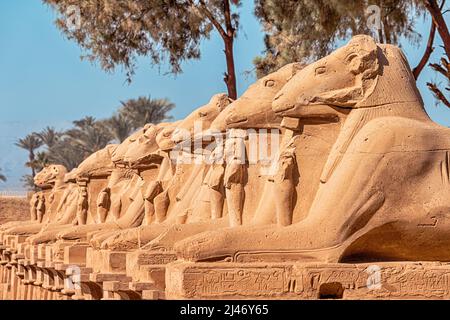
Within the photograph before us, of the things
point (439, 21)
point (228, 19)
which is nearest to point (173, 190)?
point (439, 21)

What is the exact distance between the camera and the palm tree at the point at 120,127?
3171 centimetres

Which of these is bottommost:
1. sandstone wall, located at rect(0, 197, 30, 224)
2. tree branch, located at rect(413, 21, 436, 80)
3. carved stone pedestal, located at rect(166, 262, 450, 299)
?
carved stone pedestal, located at rect(166, 262, 450, 299)

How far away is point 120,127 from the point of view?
3188cm

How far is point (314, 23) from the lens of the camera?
16016 mm

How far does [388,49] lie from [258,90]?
1620 mm

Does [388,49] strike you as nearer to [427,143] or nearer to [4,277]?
[427,143]

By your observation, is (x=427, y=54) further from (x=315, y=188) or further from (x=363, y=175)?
(x=363, y=175)

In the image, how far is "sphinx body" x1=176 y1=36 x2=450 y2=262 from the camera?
6.39 meters

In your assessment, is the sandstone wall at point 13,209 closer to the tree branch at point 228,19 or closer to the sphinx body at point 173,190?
the tree branch at point 228,19

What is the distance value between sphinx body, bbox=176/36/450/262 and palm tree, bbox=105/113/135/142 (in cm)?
2479

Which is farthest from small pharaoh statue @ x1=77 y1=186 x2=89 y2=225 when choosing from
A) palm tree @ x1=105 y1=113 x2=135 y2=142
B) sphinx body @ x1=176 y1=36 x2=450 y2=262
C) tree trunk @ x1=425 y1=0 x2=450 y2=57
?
palm tree @ x1=105 y1=113 x2=135 y2=142

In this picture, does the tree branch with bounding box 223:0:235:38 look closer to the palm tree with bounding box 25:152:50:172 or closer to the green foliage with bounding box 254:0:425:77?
the green foliage with bounding box 254:0:425:77
